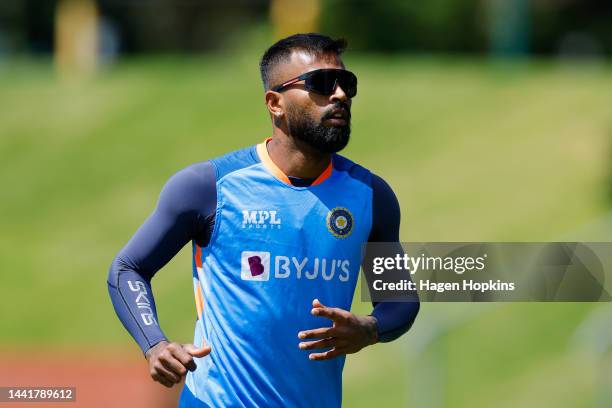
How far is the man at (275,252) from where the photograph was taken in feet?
15.8

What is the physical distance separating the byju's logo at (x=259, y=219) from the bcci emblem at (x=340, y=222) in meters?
0.23

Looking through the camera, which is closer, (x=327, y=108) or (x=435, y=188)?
(x=327, y=108)

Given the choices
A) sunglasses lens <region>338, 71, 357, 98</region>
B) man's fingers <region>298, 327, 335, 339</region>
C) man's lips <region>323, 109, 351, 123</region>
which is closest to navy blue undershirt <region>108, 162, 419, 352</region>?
man's fingers <region>298, 327, 335, 339</region>

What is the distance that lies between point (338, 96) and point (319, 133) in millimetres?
187

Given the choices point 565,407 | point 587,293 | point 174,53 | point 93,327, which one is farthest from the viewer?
point 174,53

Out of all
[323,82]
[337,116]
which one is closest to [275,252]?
[337,116]

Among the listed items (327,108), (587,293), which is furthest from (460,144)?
(327,108)

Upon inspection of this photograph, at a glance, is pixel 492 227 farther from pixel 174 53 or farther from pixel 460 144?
pixel 174 53

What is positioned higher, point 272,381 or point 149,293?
point 149,293

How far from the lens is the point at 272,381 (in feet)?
15.8

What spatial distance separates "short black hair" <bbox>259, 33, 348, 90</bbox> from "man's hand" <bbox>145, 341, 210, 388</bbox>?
4.45 feet

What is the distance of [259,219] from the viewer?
4910 millimetres

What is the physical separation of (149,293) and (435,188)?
12.7 m

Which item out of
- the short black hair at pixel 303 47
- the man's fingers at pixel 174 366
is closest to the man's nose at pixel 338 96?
the short black hair at pixel 303 47
